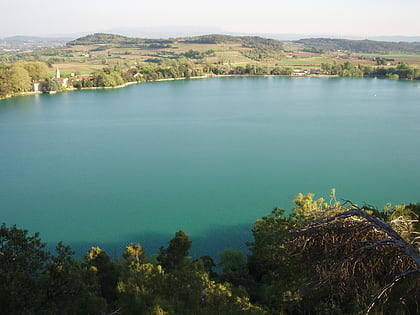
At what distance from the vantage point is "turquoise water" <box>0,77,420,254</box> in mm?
11398

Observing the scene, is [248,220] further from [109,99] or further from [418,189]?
[109,99]

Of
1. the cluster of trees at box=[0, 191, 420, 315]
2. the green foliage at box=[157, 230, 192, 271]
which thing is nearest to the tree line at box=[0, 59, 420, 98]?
the green foliage at box=[157, 230, 192, 271]

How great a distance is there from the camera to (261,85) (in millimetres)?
43844

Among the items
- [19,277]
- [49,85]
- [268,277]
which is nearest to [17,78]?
[49,85]

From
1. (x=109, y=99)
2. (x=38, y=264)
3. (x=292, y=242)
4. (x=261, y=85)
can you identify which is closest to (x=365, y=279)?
(x=292, y=242)

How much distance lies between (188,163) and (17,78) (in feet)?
87.2

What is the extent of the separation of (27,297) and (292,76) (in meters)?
54.1

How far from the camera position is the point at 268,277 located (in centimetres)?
625

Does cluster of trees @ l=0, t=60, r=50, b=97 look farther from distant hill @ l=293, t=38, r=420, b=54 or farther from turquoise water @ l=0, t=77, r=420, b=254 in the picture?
distant hill @ l=293, t=38, r=420, b=54

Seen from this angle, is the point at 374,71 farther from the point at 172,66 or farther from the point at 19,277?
the point at 19,277

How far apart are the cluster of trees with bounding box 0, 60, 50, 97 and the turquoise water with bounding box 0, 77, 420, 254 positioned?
3663mm

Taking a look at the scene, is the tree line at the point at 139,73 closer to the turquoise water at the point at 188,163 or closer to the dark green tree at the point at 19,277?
the turquoise water at the point at 188,163

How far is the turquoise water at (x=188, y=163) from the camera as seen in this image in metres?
11.4

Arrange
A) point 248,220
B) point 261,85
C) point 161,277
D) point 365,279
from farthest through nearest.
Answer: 1. point 261,85
2. point 248,220
3. point 161,277
4. point 365,279
